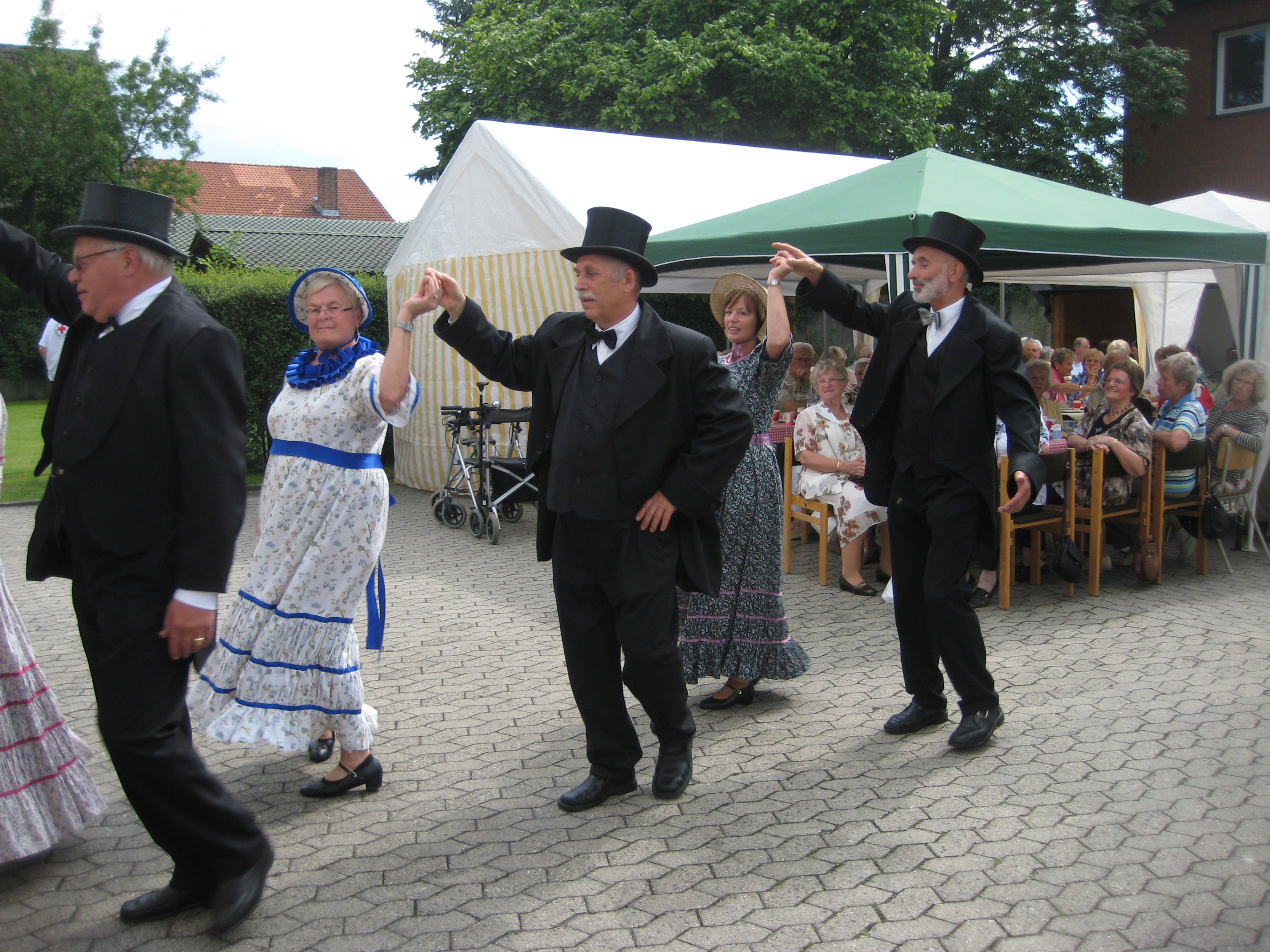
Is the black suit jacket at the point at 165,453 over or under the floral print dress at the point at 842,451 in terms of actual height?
over

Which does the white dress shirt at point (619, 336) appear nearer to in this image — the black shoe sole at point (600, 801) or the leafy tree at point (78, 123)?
the black shoe sole at point (600, 801)

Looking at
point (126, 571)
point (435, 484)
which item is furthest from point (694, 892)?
point (435, 484)

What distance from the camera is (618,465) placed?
3541mm

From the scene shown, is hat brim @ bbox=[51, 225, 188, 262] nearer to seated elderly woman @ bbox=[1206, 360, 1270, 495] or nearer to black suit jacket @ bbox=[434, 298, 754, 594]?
black suit jacket @ bbox=[434, 298, 754, 594]

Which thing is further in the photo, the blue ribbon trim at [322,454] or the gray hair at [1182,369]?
the gray hair at [1182,369]

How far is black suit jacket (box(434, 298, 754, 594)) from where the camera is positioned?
355 cm

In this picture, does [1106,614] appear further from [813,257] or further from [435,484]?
[435,484]

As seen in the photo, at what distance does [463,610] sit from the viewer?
6871 mm

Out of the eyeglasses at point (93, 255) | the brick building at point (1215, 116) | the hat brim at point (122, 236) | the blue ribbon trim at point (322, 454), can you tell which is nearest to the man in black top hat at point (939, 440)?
the blue ribbon trim at point (322, 454)

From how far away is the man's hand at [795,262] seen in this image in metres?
4.11

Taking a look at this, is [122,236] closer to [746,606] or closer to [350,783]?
[350,783]

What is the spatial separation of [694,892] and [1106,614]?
4200 millimetres

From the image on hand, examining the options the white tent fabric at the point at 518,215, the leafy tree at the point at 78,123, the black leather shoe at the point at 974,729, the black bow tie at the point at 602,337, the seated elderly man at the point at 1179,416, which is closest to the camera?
the black bow tie at the point at 602,337

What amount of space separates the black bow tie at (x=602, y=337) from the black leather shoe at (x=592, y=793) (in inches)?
58.9
